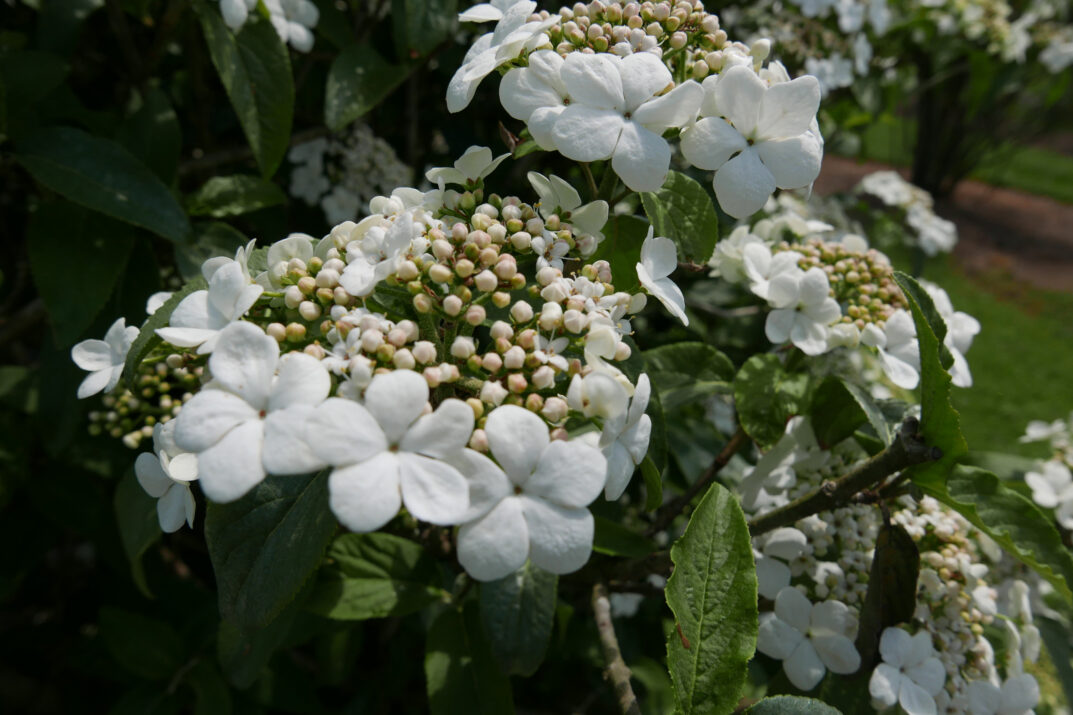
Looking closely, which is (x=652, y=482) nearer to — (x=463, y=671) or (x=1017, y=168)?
(x=463, y=671)

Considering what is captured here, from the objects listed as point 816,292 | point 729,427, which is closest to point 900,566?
point 816,292

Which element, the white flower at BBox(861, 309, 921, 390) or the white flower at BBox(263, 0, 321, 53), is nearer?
the white flower at BBox(861, 309, 921, 390)

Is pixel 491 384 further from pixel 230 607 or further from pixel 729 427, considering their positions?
pixel 729 427

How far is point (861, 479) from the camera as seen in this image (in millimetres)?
1010

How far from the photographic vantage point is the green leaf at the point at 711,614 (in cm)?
83

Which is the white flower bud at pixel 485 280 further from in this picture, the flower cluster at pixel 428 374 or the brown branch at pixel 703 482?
the brown branch at pixel 703 482

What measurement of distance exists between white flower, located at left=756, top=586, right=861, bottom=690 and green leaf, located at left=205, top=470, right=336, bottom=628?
0.71m

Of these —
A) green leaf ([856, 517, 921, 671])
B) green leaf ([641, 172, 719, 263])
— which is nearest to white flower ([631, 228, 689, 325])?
green leaf ([641, 172, 719, 263])

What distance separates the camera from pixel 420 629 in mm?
1820

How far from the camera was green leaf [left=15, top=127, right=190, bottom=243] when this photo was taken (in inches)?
51.8

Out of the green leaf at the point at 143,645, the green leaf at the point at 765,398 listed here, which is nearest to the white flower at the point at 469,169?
the green leaf at the point at 765,398

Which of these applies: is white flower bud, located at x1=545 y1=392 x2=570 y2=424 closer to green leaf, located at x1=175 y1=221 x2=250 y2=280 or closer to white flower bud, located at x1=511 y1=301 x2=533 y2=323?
white flower bud, located at x1=511 y1=301 x2=533 y2=323

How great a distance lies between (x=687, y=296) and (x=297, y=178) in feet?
3.94

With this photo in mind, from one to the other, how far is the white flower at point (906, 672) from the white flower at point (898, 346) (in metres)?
0.39
